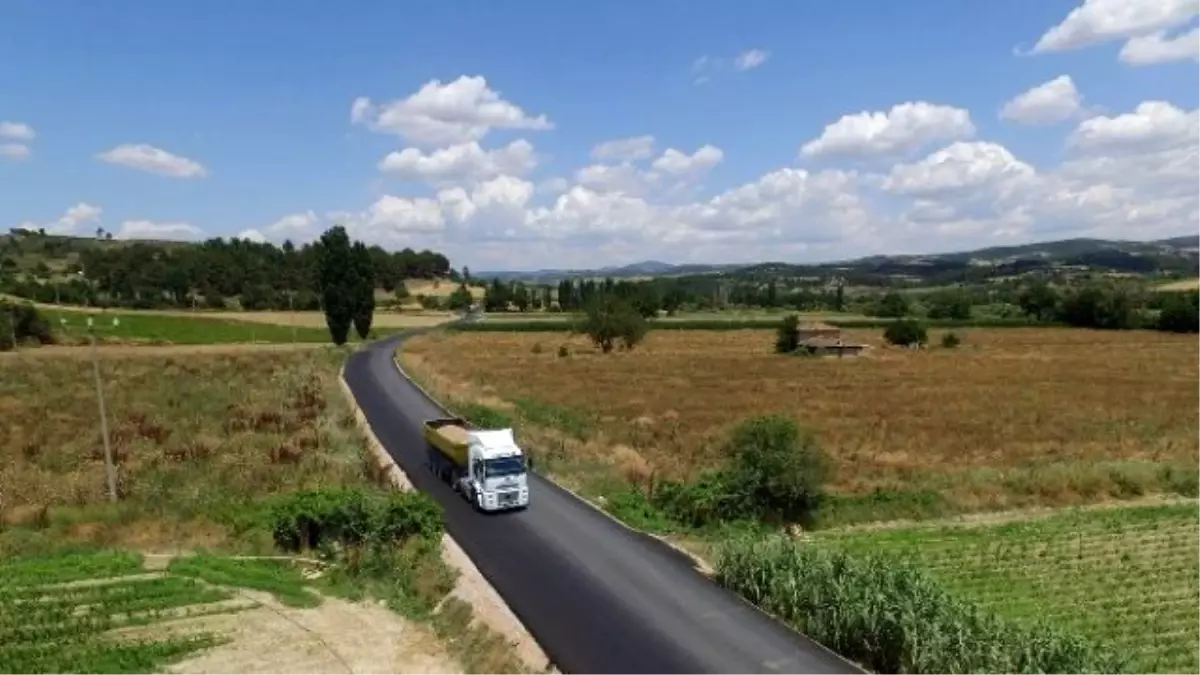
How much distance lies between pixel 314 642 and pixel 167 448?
82.9 ft

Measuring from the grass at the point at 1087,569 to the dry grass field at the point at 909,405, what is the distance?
3.33 meters

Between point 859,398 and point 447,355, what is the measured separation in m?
47.2

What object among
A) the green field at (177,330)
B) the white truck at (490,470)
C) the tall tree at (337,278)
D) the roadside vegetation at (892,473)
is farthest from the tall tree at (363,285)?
the white truck at (490,470)

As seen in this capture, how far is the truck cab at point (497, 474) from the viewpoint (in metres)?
30.0

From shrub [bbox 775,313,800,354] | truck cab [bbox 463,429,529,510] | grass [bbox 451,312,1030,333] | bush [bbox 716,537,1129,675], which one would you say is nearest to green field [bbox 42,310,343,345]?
grass [bbox 451,312,1030,333]

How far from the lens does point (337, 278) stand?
9450cm

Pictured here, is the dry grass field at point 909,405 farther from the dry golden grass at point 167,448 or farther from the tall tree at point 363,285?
the dry golden grass at point 167,448

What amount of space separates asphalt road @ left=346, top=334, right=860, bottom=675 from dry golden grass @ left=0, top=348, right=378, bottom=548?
7426 mm

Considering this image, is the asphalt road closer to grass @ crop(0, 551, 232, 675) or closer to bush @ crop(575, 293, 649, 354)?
grass @ crop(0, 551, 232, 675)

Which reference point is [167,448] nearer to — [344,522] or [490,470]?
[490,470]

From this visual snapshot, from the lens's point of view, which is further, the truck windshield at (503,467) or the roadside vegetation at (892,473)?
the truck windshield at (503,467)

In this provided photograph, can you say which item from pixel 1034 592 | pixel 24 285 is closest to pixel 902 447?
pixel 1034 592

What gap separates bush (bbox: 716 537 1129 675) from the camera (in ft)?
52.9

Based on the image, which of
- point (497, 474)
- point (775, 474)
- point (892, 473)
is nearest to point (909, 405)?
point (892, 473)
